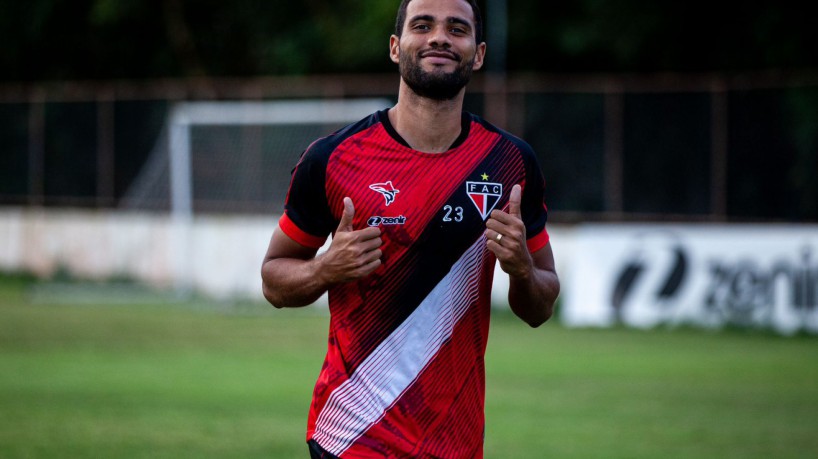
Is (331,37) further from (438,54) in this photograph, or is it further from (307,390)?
(438,54)

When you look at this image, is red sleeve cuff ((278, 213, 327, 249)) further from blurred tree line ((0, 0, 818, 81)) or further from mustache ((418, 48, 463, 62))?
blurred tree line ((0, 0, 818, 81))

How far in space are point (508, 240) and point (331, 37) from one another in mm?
32788

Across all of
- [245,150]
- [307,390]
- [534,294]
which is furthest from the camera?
[245,150]

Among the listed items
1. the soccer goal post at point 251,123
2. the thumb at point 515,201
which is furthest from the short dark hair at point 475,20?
the soccer goal post at point 251,123

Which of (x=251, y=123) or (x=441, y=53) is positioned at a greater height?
(x=251, y=123)

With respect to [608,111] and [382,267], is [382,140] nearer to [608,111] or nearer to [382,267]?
[382,267]

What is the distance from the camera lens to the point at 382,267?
470cm

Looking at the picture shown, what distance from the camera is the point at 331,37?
121ft

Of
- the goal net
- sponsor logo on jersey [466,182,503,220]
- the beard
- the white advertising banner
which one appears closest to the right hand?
sponsor logo on jersey [466,182,503,220]

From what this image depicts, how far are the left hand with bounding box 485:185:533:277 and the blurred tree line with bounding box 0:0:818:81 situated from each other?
2421 cm

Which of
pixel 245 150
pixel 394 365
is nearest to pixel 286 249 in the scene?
pixel 394 365

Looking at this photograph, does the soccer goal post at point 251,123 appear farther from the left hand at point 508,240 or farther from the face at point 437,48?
the left hand at point 508,240

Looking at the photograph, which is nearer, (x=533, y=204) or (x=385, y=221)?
(x=385, y=221)

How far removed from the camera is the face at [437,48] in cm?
470
